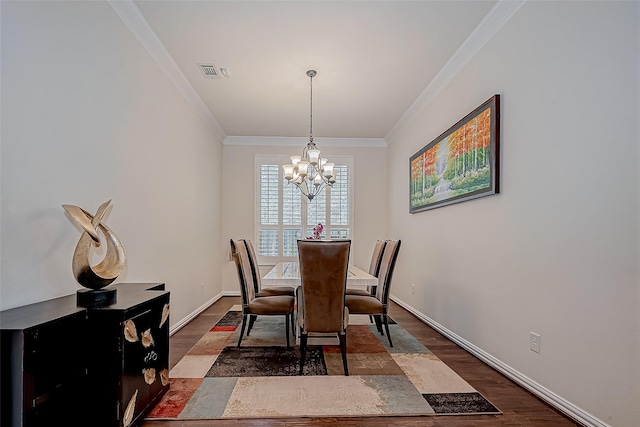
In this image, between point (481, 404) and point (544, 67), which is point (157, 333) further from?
point (544, 67)

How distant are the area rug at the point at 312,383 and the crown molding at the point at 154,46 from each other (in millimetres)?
2654

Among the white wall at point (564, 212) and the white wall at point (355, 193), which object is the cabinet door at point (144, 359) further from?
the white wall at point (355, 193)

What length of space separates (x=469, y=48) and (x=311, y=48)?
1399mm

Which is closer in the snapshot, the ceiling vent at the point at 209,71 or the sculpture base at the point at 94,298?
the sculpture base at the point at 94,298

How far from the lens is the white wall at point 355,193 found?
238 inches

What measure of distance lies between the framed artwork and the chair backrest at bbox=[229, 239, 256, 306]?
2075mm

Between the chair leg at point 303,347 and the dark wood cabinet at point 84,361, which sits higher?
the dark wood cabinet at point 84,361

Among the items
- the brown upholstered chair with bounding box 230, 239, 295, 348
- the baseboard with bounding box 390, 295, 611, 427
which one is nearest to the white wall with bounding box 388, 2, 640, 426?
the baseboard with bounding box 390, 295, 611, 427

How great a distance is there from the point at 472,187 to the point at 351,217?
3265 mm

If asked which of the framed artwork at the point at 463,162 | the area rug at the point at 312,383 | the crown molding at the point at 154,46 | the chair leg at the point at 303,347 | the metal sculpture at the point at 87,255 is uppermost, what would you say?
the crown molding at the point at 154,46

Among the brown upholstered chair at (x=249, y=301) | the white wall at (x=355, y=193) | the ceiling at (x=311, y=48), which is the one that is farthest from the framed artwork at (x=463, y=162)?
the brown upholstered chair at (x=249, y=301)

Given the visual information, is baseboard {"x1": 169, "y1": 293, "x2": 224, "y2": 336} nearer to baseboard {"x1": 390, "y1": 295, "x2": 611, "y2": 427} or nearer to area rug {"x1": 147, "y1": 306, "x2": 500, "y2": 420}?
area rug {"x1": 147, "y1": 306, "x2": 500, "y2": 420}

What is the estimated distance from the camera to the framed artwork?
271cm

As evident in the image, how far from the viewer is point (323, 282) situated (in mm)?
2566
